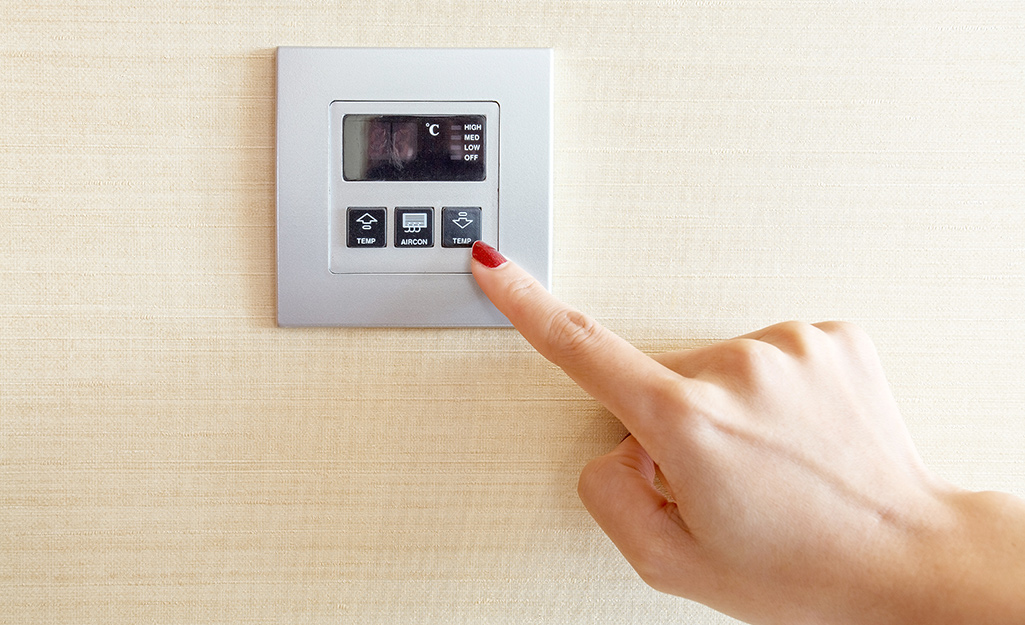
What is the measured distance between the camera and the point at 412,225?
52 centimetres

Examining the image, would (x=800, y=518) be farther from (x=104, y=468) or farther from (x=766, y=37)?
(x=104, y=468)

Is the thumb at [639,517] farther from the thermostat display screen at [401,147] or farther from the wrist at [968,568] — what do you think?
the thermostat display screen at [401,147]

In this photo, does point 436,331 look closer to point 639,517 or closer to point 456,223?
point 456,223

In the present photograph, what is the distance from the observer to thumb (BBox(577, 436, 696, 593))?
443mm

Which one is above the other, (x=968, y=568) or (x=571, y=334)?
(x=571, y=334)

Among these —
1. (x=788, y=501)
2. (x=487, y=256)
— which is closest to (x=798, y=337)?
(x=788, y=501)

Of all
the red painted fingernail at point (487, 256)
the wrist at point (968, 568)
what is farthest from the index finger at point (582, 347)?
the wrist at point (968, 568)

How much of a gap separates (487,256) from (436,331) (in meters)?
0.09

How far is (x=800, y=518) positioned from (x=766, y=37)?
0.39 m

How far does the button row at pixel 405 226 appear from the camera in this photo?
52 centimetres

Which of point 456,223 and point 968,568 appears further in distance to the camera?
point 456,223

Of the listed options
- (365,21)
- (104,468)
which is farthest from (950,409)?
(104,468)

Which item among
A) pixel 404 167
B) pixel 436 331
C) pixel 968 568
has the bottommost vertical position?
pixel 968 568

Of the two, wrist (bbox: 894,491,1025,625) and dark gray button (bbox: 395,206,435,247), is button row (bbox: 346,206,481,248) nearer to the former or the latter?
dark gray button (bbox: 395,206,435,247)
